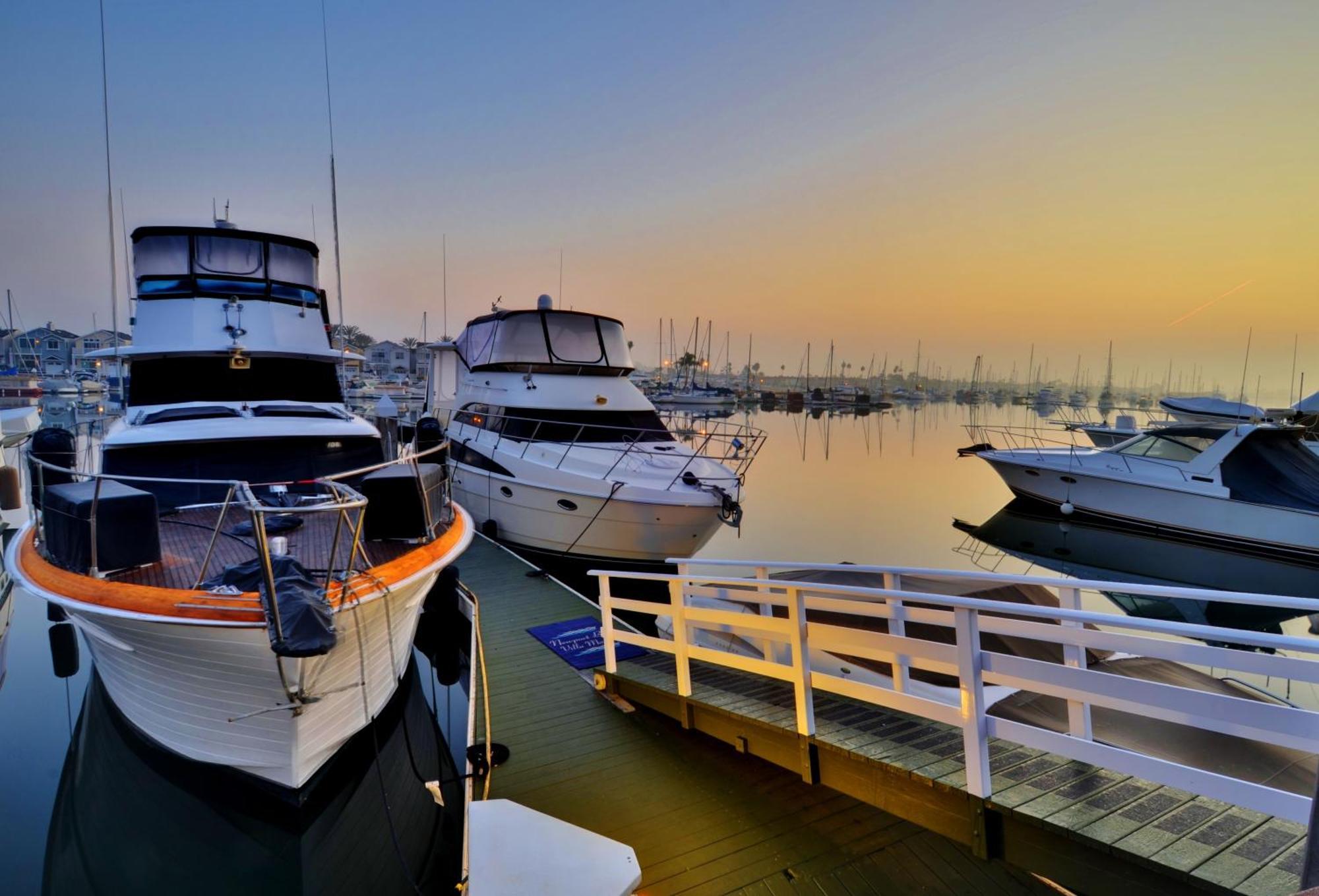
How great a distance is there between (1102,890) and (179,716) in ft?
20.4

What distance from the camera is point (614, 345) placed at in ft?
46.9

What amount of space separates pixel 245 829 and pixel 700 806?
3.78m

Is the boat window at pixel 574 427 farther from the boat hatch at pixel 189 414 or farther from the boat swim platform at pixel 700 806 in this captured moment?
the boat swim platform at pixel 700 806

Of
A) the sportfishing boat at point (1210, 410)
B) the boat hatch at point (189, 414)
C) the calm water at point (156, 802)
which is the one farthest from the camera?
the sportfishing boat at point (1210, 410)

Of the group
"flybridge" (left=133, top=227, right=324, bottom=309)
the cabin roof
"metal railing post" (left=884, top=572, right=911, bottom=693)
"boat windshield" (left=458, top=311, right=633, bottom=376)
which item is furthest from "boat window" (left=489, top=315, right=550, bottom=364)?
"metal railing post" (left=884, top=572, right=911, bottom=693)

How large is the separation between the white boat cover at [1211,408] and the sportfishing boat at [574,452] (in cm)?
1966

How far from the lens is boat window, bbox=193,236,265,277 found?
9984 mm

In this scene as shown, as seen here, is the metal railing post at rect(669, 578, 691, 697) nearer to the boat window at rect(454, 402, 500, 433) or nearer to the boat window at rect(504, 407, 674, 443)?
the boat window at rect(504, 407, 674, 443)

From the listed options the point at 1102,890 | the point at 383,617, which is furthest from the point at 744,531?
the point at 1102,890

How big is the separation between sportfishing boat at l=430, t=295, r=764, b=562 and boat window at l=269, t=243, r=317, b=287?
4.00m

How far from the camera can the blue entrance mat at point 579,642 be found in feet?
23.3

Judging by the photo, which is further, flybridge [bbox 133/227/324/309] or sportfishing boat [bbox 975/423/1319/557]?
sportfishing boat [bbox 975/423/1319/557]

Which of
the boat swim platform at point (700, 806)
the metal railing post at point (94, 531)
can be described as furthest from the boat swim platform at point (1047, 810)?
the metal railing post at point (94, 531)

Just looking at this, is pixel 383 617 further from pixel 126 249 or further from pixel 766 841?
pixel 126 249
